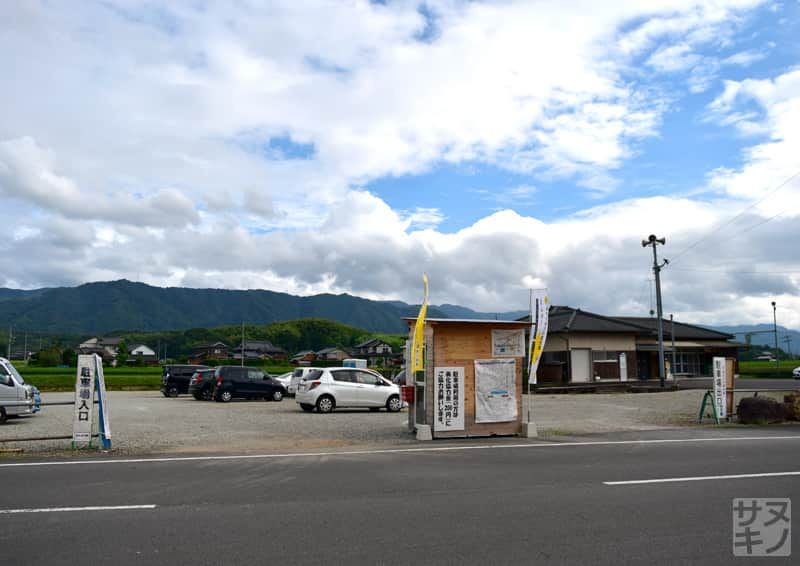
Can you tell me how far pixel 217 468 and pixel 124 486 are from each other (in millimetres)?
1738

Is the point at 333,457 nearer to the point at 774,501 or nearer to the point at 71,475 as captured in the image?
the point at 71,475

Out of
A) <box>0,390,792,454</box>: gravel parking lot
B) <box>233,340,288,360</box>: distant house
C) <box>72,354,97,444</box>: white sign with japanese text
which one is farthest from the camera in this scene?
<box>233,340,288,360</box>: distant house

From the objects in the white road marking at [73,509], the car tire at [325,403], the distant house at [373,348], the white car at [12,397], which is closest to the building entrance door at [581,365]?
the car tire at [325,403]

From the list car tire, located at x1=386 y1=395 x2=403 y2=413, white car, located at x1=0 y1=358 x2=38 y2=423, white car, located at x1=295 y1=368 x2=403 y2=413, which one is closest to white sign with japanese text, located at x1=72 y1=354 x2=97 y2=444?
white car, located at x1=0 y1=358 x2=38 y2=423

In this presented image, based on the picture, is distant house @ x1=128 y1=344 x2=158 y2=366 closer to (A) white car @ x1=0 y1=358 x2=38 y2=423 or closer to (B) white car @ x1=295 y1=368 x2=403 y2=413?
(B) white car @ x1=295 y1=368 x2=403 y2=413

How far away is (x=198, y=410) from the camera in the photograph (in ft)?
76.2

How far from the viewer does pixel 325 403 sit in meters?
21.9

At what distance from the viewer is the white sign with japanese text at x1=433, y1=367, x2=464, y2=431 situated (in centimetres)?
1398

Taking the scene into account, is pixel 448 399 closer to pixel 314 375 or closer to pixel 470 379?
pixel 470 379

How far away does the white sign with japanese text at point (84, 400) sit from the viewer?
1217 cm

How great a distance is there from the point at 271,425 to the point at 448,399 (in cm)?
592

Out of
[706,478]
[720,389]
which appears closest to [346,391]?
[720,389]

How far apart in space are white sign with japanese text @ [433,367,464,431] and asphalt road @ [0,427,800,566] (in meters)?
2.63

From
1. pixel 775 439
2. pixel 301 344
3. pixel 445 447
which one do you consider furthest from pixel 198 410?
pixel 301 344
